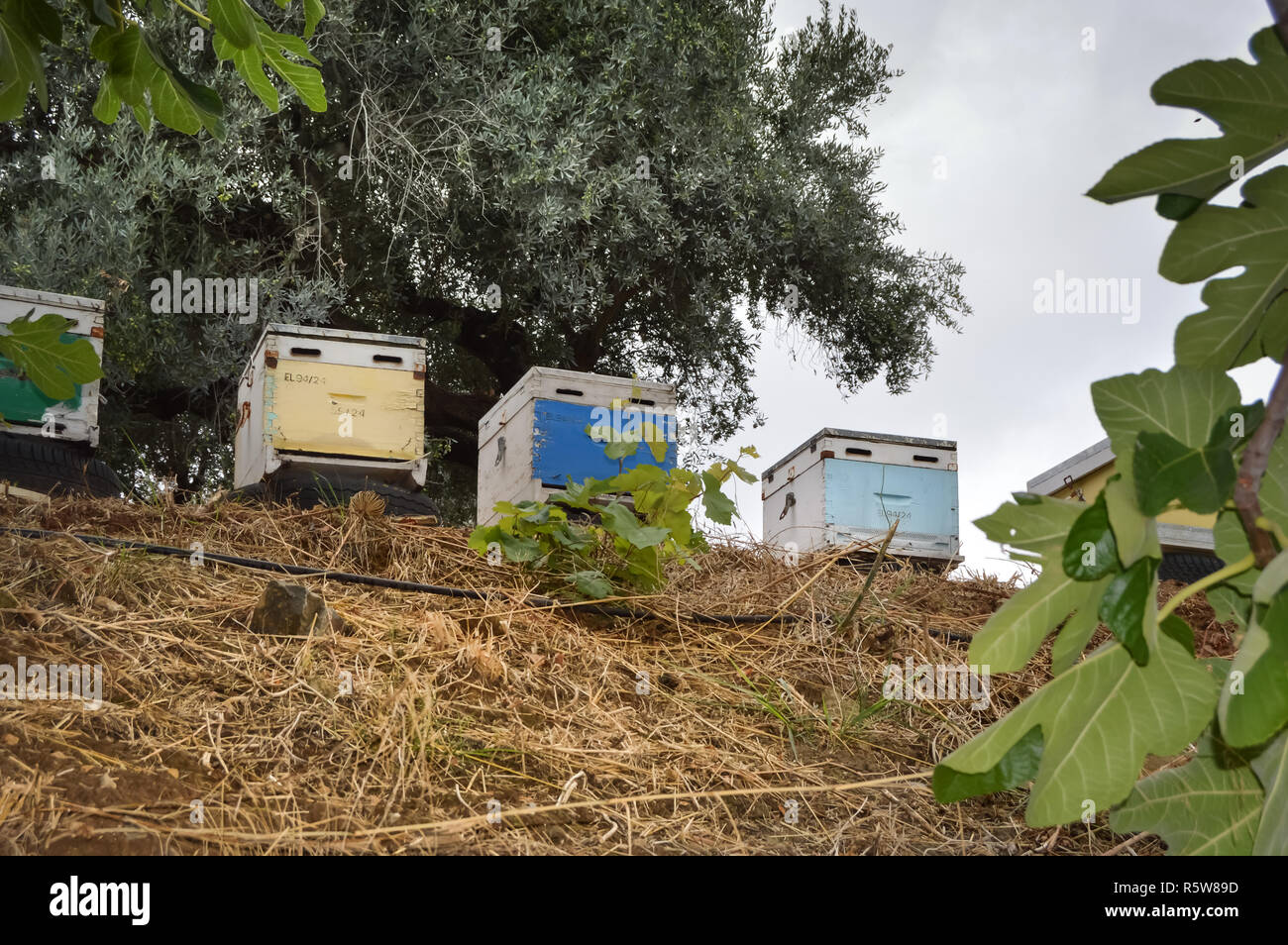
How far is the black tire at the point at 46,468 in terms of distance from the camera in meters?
5.08

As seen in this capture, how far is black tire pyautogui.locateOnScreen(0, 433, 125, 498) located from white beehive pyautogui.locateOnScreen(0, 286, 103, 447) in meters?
0.09

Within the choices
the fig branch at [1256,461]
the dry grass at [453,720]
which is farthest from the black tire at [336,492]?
the fig branch at [1256,461]

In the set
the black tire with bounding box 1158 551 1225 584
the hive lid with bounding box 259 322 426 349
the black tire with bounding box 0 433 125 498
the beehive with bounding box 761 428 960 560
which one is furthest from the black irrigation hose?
the beehive with bounding box 761 428 960 560

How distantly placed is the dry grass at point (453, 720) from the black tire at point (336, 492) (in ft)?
5.48

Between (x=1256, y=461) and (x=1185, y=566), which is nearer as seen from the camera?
(x=1256, y=461)

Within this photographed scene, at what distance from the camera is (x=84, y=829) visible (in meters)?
1.73

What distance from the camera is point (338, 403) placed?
228 inches

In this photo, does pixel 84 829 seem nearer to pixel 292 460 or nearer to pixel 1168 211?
pixel 1168 211

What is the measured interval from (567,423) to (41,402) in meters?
2.75

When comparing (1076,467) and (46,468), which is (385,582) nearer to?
(46,468)

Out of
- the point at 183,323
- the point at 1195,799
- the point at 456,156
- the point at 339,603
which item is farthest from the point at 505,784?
the point at 183,323

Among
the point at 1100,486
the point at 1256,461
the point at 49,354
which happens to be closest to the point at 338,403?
the point at 49,354

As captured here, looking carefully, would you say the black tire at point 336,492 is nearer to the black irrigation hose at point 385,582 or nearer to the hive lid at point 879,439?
the black irrigation hose at point 385,582

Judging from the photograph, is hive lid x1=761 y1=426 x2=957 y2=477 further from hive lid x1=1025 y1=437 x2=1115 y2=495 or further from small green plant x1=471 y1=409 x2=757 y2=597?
small green plant x1=471 y1=409 x2=757 y2=597
